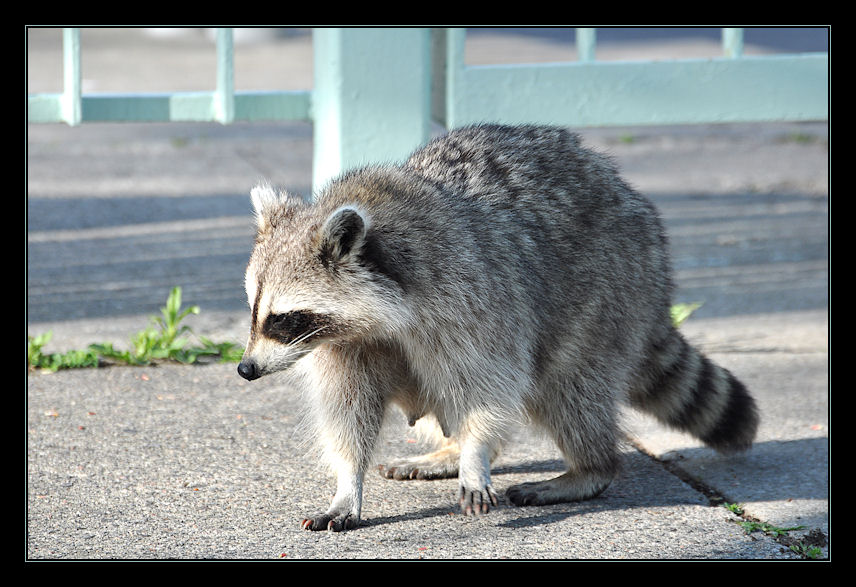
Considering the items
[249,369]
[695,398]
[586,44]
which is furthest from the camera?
[586,44]

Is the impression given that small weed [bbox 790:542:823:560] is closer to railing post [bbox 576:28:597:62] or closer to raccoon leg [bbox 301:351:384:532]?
raccoon leg [bbox 301:351:384:532]

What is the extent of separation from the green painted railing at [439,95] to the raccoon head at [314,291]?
60.5 inches

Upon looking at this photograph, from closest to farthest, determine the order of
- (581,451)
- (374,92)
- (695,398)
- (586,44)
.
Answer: (581,451)
(695,398)
(374,92)
(586,44)

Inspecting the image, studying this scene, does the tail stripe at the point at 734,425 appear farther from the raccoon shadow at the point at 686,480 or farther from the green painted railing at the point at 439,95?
the green painted railing at the point at 439,95

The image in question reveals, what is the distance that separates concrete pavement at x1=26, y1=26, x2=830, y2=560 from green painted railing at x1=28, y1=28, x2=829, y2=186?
925 mm

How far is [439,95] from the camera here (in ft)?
15.9

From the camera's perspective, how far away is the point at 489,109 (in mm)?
4648

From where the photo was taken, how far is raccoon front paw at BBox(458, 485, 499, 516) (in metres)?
3.13

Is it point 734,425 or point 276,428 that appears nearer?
point 734,425

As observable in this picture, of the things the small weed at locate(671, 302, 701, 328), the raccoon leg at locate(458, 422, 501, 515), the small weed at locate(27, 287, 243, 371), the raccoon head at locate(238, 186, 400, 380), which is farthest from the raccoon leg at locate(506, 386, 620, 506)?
the small weed at locate(27, 287, 243, 371)

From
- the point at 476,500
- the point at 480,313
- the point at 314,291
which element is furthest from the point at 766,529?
the point at 314,291

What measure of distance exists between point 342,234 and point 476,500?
2.76 ft

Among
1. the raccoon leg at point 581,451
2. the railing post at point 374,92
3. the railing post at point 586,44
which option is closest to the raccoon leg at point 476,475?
the raccoon leg at point 581,451

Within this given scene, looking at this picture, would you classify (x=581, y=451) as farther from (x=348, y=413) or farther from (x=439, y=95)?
(x=439, y=95)
